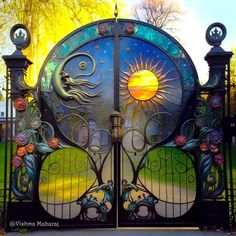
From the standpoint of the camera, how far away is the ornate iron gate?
247 inches

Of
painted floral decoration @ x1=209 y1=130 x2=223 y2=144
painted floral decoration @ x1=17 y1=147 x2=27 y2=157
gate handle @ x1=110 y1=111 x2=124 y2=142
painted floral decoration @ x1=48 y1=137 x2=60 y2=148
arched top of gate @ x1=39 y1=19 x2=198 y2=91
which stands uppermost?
arched top of gate @ x1=39 y1=19 x2=198 y2=91

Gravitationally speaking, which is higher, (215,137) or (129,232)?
(215,137)

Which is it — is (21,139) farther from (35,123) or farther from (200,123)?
(200,123)

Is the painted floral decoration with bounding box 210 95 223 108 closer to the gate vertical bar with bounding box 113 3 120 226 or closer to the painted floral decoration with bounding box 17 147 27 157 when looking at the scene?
the gate vertical bar with bounding box 113 3 120 226

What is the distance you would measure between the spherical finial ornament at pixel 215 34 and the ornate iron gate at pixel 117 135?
17.4 inches

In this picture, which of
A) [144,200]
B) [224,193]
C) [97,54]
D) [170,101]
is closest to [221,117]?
[170,101]

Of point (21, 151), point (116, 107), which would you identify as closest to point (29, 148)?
point (21, 151)

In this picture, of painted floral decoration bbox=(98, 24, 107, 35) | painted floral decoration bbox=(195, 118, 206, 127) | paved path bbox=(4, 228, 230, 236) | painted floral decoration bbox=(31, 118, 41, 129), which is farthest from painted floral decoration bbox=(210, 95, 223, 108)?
painted floral decoration bbox=(31, 118, 41, 129)

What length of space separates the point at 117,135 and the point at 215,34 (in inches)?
91.7

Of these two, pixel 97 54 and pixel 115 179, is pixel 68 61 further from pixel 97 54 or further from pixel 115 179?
pixel 115 179

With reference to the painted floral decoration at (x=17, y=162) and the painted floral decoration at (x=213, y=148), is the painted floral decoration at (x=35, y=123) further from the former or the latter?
the painted floral decoration at (x=213, y=148)

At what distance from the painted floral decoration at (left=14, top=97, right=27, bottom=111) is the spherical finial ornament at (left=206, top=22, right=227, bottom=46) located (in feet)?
10.5

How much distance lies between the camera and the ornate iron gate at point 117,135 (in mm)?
6270

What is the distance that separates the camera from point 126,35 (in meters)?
6.52
